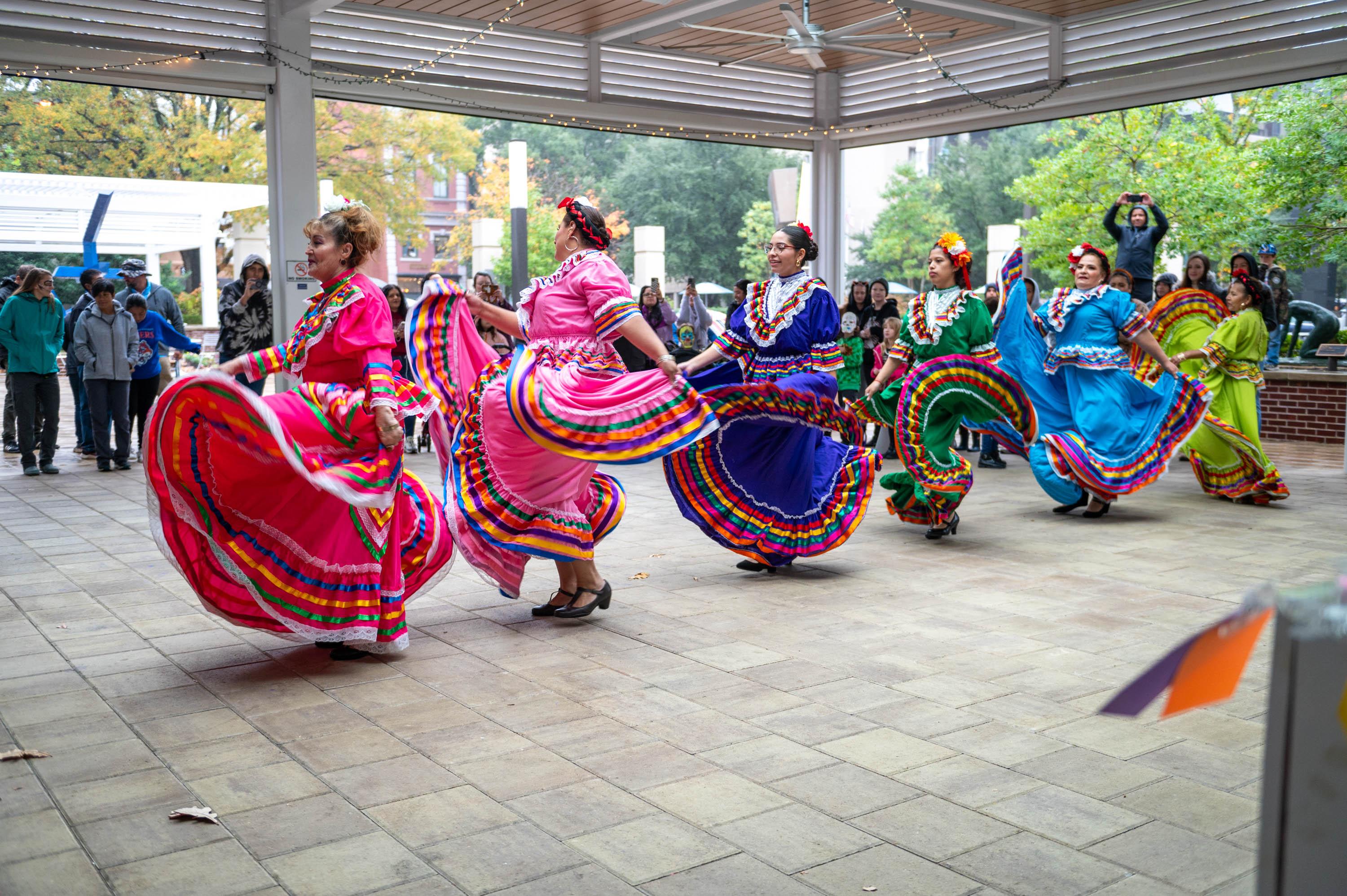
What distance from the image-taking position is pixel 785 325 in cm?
552

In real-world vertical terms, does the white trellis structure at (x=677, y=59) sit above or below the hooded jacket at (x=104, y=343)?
above

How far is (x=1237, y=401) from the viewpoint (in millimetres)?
8234

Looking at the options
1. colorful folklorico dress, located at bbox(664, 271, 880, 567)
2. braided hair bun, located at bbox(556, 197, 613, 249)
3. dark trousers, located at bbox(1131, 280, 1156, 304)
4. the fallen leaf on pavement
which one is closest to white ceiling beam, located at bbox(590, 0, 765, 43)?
dark trousers, located at bbox(1131, 280, 1156, 304)

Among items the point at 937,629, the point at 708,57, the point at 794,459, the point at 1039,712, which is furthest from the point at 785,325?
the point at 708,57

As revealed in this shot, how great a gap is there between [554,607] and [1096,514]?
4.25 m

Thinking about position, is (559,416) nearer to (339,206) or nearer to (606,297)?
(606,297)

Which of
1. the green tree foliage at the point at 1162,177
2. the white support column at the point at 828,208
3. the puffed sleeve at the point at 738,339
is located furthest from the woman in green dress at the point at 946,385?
the green tree foliage at the point at 1162,177

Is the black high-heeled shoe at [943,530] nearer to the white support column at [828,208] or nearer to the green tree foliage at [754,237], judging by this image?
the white support column at [828,208]

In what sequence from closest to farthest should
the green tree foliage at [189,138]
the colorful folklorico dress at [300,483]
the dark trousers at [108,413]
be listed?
the colorful folklorico dress at [300,483] → the dark trousers at [108,413] → the green tree foliage at [189,138]

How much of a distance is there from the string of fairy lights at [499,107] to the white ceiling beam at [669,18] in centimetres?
86

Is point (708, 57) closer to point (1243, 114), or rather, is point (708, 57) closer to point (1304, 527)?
point (1304, 527)

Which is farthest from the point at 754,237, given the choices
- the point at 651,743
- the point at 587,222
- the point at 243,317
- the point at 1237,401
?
the point at 651,743

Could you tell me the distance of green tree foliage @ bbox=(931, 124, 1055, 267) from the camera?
35.1 meters

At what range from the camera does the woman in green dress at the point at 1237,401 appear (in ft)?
26.8
